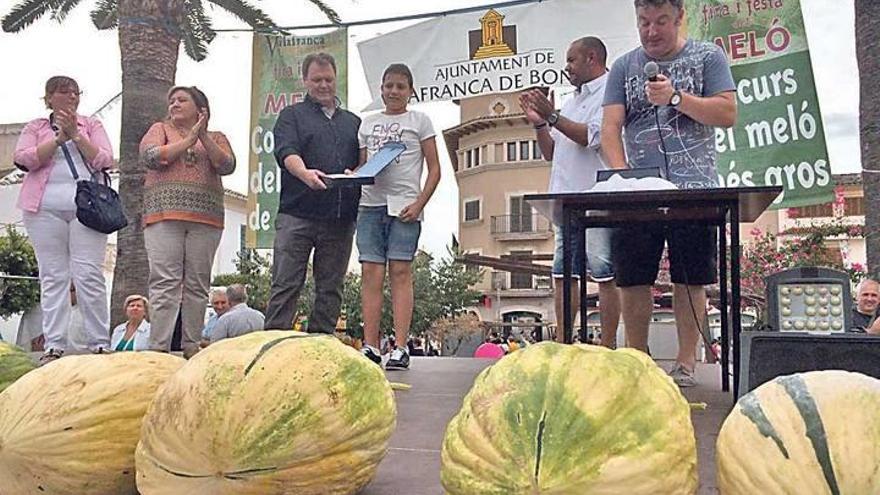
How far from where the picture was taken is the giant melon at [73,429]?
130 cm

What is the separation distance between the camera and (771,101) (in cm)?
592

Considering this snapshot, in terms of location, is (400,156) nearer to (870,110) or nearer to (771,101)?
(771,101)

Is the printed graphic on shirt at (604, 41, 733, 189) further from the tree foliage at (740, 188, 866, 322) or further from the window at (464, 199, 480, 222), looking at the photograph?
the window at (464, 199, 480, 222)

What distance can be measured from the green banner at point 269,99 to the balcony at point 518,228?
3260cm

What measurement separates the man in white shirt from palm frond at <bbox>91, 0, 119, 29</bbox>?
8513 millimetres

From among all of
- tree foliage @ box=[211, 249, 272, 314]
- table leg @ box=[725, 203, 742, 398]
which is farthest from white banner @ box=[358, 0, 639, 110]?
tree foliage @ box=[211, 249, 272, 314]

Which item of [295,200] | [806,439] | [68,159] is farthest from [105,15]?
[806,439]

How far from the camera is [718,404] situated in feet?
8.45

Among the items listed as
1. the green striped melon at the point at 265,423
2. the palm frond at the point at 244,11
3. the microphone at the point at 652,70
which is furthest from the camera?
the palm frond at the point at 244,11

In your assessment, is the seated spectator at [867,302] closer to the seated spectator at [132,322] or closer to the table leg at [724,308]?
the table leg at [724,308]

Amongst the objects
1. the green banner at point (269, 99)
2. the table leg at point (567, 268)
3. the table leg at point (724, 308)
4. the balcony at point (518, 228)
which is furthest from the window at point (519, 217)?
the table leg at point (567, 268)

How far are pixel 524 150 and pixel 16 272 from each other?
28.5m

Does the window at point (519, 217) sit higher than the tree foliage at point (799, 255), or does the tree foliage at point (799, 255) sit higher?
the window at point (519, 217)

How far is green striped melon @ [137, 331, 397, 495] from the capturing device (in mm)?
1151
